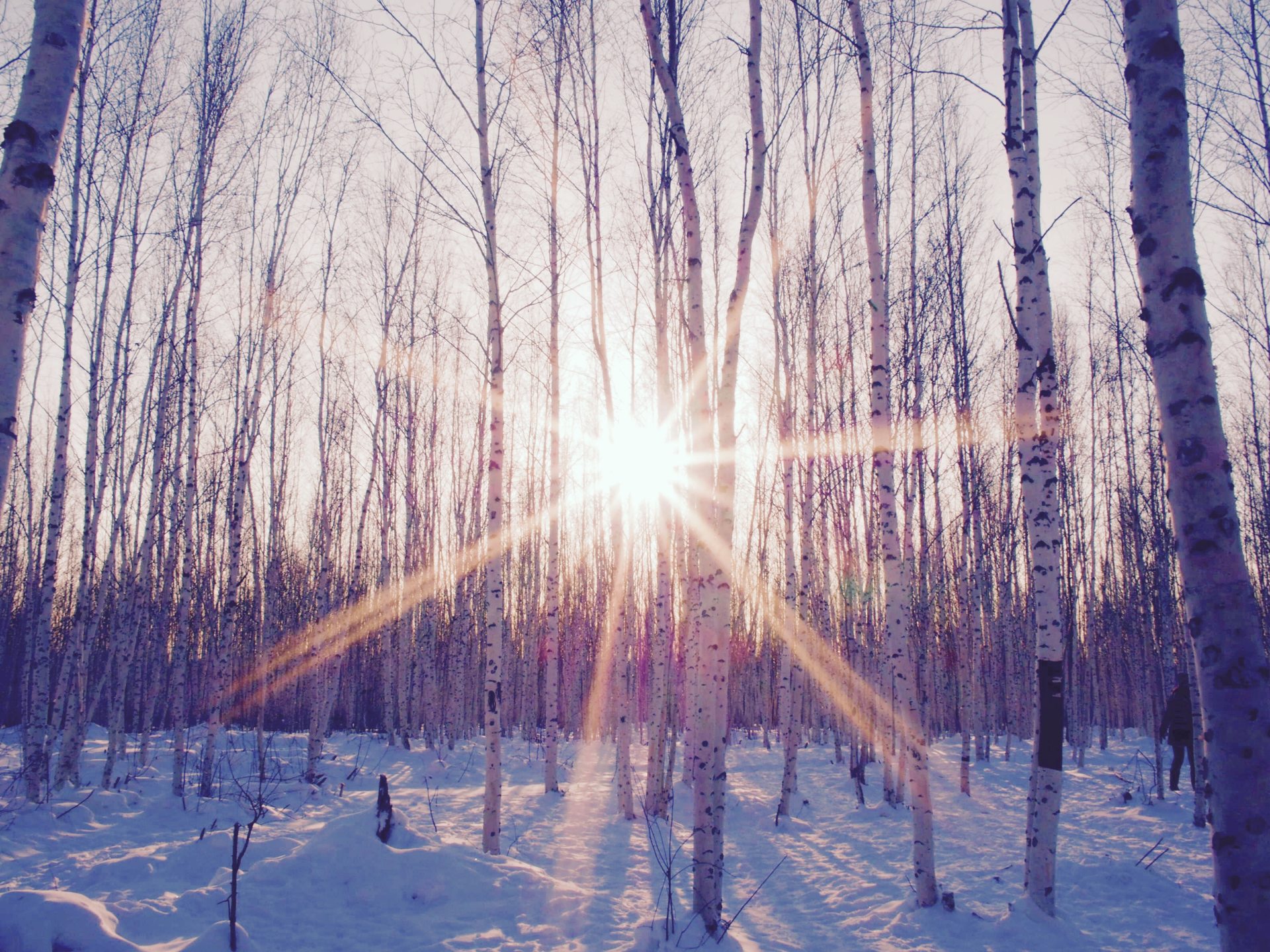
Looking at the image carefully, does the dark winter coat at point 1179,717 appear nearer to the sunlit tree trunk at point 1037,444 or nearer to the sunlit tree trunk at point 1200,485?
the sunlit tree trunk at point 1037,444

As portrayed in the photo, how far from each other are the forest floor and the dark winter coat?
37.5 inches

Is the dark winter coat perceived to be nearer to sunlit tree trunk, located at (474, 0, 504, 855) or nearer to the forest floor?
the forest floor

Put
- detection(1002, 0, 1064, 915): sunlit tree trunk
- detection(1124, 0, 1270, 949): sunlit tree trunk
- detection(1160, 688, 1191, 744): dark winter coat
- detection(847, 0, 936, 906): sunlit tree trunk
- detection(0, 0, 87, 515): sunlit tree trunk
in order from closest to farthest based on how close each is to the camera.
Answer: detection(1124, 0, 1270, 949): sunlit tree trunk, detection(0, 0, 87, 515): sunlit tree trunk, detection(1002, 0, 1064, 915): sunlit tree trunk, detection(847, 0, 936, 906): sunlit tree trunk, detection(1160, 688, 1191, 744): dark winter coat

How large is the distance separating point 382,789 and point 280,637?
67.1 feet

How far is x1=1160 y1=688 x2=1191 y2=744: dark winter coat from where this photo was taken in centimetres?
1047

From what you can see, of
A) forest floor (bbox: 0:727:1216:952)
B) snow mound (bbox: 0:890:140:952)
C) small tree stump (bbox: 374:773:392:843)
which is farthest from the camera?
small tree stump (bbox: 374:773:392:843)

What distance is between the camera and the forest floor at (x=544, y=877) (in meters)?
4.54

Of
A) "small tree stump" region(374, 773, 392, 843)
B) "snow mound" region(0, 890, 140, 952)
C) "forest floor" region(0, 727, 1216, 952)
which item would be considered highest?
"snow mound" region(0, 890, 140, 952)

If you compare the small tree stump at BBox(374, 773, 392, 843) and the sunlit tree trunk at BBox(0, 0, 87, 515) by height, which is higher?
the sunlit tree trunk at BBox(0, 0, 87, 515)

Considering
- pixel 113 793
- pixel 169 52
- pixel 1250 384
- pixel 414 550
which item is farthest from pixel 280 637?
pixel 1250 384

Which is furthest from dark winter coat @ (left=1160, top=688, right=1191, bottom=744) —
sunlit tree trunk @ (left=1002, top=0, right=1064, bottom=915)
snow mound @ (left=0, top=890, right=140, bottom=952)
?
snow mound @ (left=0, top=890, right=140, bottom=952)

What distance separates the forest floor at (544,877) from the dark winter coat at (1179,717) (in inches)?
37.5

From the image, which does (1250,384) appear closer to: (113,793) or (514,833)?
(514,833)

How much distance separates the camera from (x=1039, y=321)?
18.5 feet
